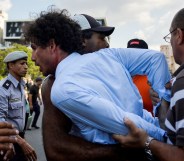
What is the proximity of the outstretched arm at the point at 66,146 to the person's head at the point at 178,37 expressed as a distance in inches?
21.0

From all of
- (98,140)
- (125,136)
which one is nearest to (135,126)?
(125,136)

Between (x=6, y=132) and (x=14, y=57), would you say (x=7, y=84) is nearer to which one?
(x=14, y=57)

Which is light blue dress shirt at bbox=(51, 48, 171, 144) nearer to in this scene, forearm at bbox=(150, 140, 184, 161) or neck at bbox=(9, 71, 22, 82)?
forearm at bbox=(150, 140, 184, 161)

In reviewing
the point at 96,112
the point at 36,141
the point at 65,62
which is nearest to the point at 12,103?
the point at 65,62

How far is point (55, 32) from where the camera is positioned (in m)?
2.13

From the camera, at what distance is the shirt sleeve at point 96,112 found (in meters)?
1.69

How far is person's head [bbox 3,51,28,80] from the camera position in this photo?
467cm

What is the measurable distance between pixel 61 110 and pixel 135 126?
0.37m

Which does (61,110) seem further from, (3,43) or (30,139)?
(3,43)

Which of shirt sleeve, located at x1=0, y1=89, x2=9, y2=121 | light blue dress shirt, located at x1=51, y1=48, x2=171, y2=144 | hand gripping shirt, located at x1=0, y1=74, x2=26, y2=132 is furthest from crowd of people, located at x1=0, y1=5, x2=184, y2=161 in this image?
hand gripping shirt, located at x1=0, y1=74, x2=26, y2=132

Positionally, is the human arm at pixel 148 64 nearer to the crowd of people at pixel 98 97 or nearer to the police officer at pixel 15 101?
the crowd of people at pixel 98 97

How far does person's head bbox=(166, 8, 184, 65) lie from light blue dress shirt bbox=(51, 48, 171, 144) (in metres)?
0.24

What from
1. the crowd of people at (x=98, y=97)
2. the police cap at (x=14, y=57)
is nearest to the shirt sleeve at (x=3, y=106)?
the police cap at (x=14, y=57)

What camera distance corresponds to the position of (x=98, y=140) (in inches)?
71.8
